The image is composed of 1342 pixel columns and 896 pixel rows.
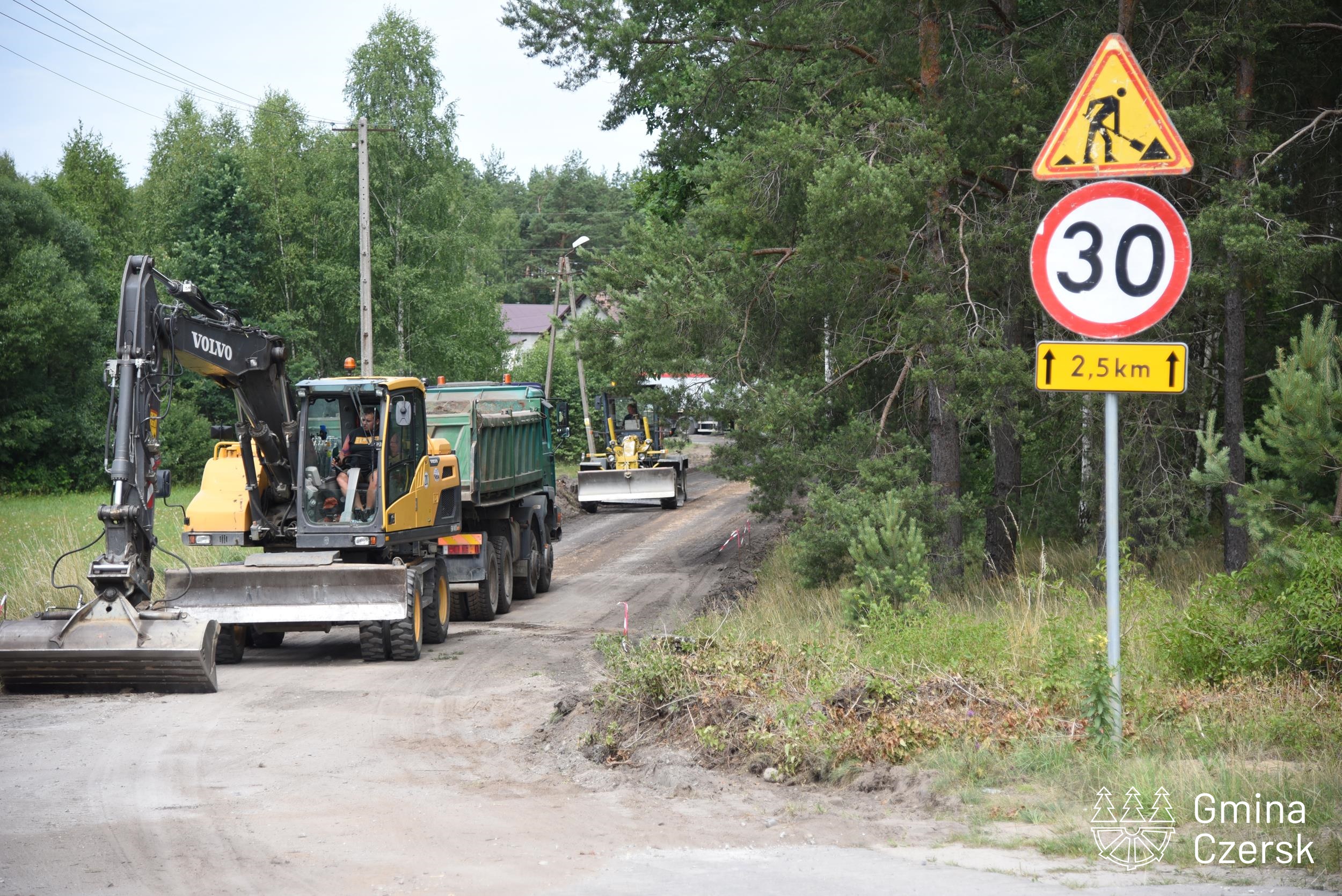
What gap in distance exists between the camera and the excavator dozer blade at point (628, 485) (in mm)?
31281

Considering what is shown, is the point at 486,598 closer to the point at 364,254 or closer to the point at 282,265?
the point at 364,254

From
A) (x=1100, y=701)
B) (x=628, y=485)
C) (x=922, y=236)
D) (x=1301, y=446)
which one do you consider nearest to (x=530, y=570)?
(x=922, y=236)

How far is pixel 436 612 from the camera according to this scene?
13.7 meters

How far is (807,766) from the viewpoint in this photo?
22.2 ft

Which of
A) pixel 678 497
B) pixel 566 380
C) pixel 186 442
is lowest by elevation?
pixel 678 497

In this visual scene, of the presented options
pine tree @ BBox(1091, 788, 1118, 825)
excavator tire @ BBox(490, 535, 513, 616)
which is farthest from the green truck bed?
pine tree @ BBox(1091, 788, 1118, 825)

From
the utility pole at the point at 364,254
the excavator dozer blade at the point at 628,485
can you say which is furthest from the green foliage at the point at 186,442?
the utility pole at the point at 364,254

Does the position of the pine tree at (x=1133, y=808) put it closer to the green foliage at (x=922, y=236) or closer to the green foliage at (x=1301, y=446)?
the green foliage at (x=1301, y=446)

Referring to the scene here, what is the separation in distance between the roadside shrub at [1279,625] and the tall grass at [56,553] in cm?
829

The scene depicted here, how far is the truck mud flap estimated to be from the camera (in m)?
12.0

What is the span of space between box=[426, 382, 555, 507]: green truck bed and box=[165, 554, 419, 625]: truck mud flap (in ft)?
11.9

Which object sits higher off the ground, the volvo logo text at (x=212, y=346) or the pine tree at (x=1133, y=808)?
the volvo logo text at (x=212, y=346)

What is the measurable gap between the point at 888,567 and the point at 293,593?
5.90 meters

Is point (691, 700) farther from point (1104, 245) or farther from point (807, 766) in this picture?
point (1104, 245)
